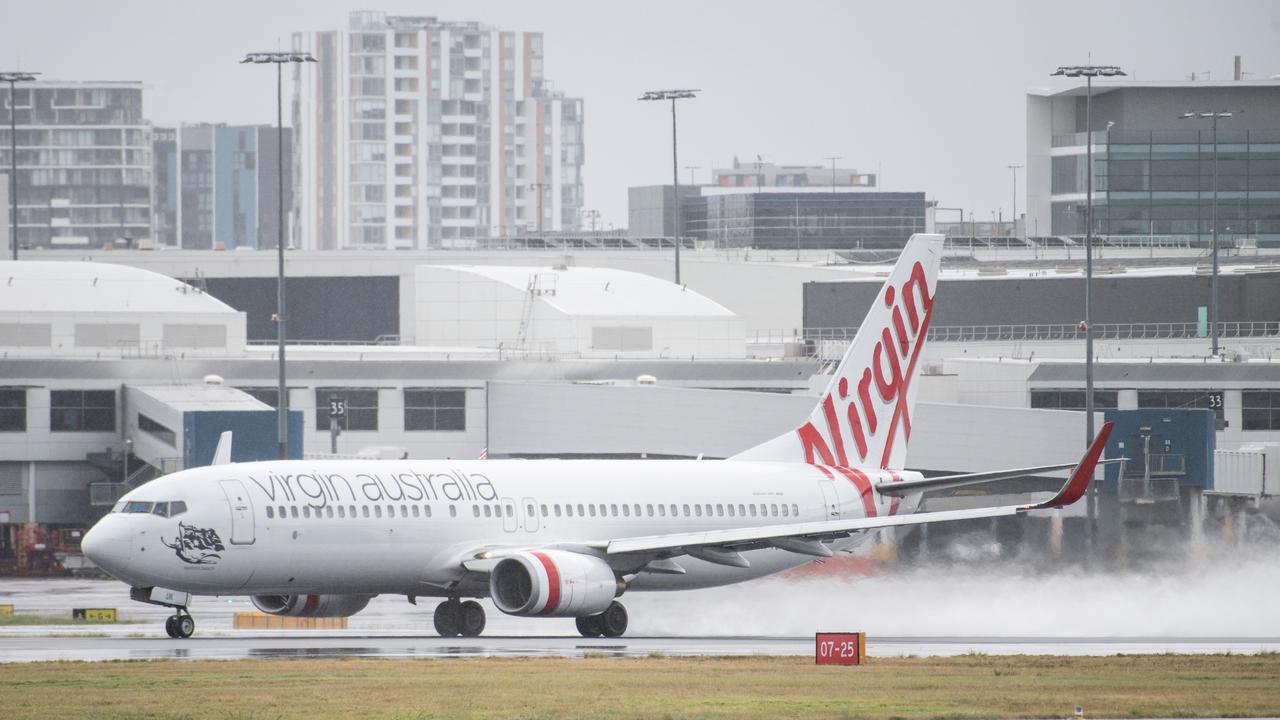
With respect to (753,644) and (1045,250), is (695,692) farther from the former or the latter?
(1045,250)

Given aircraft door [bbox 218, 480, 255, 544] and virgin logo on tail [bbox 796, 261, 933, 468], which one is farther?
virgin logo on tail [bbox 796, 261, 933, 468]

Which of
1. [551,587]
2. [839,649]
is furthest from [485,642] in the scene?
[839,649]


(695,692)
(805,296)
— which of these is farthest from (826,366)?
(695,692)

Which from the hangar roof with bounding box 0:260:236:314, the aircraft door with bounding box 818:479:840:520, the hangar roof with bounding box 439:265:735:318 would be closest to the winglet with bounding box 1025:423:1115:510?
the aircraft door with bounding box 818:479:840:520

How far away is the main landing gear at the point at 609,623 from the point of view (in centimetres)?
5684

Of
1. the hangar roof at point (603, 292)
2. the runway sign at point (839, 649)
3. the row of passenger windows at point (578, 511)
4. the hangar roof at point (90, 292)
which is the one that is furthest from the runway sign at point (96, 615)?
the hangar roof at point (603, 292)

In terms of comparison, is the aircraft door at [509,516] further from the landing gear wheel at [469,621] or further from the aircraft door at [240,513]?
the aircraft door at [240,513]

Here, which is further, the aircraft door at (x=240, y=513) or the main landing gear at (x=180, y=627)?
the main landing gear at (x=180, y=627)

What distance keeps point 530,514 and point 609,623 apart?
11.6 ft

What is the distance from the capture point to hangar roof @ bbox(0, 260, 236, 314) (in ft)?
356

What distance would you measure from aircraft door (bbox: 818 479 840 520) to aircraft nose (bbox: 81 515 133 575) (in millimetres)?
20825

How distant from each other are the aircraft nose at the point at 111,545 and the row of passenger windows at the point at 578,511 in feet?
5.02

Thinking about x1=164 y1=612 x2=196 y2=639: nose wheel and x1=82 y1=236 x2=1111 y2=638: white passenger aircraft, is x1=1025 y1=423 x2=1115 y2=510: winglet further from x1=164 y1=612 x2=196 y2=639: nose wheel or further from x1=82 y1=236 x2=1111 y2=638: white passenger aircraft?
x1=164 y1=612 x2=196 y2=639: nose wheel

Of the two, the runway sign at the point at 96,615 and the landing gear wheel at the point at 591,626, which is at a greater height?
the landing gear wheel at the point at 591,626
